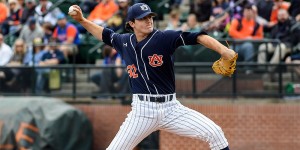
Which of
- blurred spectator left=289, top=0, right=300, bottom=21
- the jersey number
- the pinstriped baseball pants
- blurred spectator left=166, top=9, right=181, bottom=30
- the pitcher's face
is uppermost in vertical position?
blurred spectator left=289, top=0, right=300, bottom=21

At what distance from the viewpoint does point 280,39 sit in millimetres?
13281

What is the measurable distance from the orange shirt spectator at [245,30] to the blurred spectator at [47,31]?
3.45 meters

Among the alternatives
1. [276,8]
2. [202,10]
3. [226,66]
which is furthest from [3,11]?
[226,66]

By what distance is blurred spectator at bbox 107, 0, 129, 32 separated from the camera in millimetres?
14587

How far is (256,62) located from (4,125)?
411 cm

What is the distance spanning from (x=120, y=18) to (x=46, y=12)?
6.32 ft

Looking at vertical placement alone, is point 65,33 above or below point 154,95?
above

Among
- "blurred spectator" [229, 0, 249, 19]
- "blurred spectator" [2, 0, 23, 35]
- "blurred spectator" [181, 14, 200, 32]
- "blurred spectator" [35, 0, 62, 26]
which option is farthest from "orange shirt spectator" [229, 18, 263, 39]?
"blurred spectator" [2, 0, 23, 35]

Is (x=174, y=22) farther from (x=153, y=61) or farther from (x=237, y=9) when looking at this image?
(x=153, y=61)

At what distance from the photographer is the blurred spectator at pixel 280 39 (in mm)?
12805

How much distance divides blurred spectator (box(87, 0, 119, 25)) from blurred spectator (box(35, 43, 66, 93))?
1.66 meters

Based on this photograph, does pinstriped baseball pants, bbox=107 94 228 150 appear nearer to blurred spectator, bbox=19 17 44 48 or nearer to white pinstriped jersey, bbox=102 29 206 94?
white pinstriped jersey, bbox=102 29 206 94

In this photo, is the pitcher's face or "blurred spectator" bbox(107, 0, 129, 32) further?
"blurred spectator" bbox(107, 0, 129, 32)

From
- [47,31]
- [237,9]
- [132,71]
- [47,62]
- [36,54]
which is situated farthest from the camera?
[47,31]
